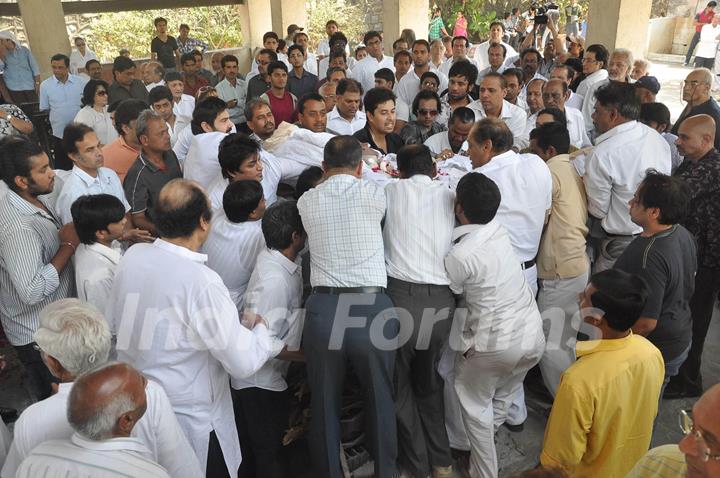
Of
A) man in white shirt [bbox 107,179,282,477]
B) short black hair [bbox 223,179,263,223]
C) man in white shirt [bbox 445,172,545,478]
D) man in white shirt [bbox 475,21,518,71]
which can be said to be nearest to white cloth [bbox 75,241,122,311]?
man in white shirt [bbox 107,179,282,477]

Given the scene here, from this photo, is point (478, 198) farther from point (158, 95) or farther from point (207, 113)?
point (158, 95)

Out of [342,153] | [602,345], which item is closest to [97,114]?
[342,153]

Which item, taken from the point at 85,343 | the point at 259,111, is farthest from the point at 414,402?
the point at 259,111

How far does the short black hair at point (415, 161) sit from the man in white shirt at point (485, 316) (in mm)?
229

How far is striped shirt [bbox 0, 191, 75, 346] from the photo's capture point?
2553 millimetres

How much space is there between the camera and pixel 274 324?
249cm

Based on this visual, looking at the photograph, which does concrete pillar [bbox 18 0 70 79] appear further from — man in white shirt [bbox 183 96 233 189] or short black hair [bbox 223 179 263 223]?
short black hair [bbox 223 179 263 223]

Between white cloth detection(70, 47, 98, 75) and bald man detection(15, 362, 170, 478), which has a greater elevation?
white cloth detection(70, 47, 98, 75)

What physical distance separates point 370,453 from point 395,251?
3.33 feet

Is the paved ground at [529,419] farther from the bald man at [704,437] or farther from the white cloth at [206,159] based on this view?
the bald man at [704,437]

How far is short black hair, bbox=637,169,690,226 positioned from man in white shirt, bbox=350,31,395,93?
5.20 m

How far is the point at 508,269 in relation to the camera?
101 inches

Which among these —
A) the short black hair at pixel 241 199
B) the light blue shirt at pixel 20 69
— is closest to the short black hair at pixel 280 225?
the short black hair at pixel 241 199

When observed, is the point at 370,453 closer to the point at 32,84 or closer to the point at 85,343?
the point at 85,343
